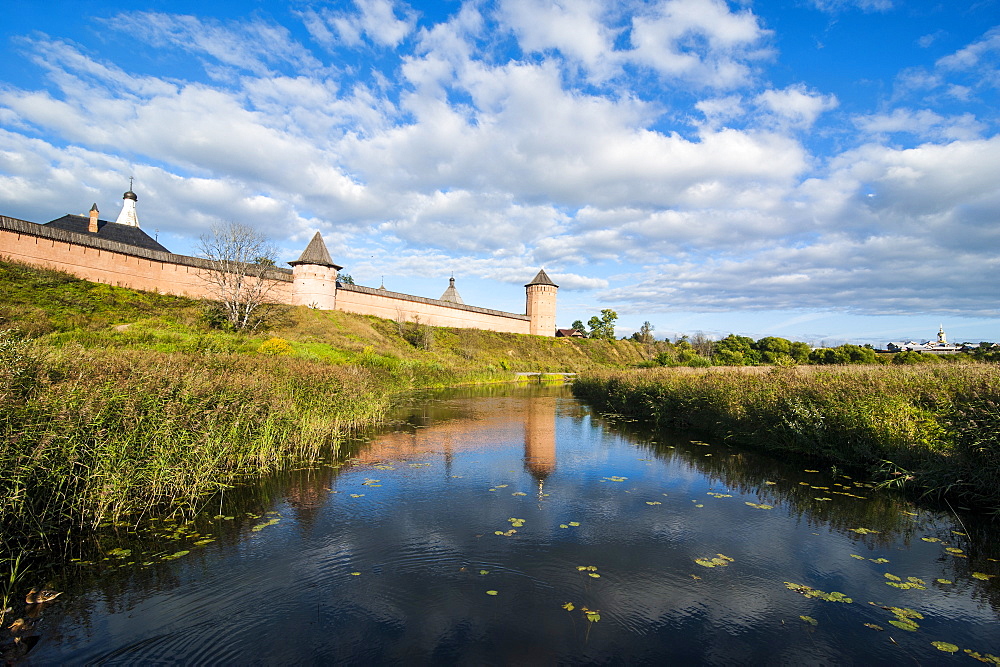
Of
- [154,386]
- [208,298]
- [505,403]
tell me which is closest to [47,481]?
[154,386]

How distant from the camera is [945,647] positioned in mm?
3516

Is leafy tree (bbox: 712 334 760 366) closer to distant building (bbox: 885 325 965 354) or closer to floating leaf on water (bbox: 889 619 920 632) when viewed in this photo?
distant building (bbox: 885 325 965 354)

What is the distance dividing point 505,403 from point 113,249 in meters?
26.1

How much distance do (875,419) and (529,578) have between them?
7.18 m

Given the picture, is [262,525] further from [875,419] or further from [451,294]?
[451,294]

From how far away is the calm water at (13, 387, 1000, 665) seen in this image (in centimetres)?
351

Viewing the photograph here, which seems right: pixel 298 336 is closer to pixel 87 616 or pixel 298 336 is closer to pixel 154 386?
pixel 154 386

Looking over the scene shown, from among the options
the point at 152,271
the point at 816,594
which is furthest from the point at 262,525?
the point at 152,271

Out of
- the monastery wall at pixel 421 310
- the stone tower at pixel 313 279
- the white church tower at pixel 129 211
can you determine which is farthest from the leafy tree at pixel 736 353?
the white church tower at pixel 129 211

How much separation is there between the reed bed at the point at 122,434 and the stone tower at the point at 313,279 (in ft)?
96.6

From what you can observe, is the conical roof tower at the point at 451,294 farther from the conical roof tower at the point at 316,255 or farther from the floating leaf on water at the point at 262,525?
the floating leaf on water at the point at 262,525

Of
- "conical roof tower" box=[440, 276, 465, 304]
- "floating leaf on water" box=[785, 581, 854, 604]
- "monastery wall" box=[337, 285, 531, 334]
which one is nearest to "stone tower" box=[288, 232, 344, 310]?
"monastery wall" box=[337, 285, 531, 334]

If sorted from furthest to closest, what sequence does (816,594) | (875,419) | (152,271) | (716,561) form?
(152,271), (875,419), (716,561), (816,594)

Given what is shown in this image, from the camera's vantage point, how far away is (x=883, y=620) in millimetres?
3883
